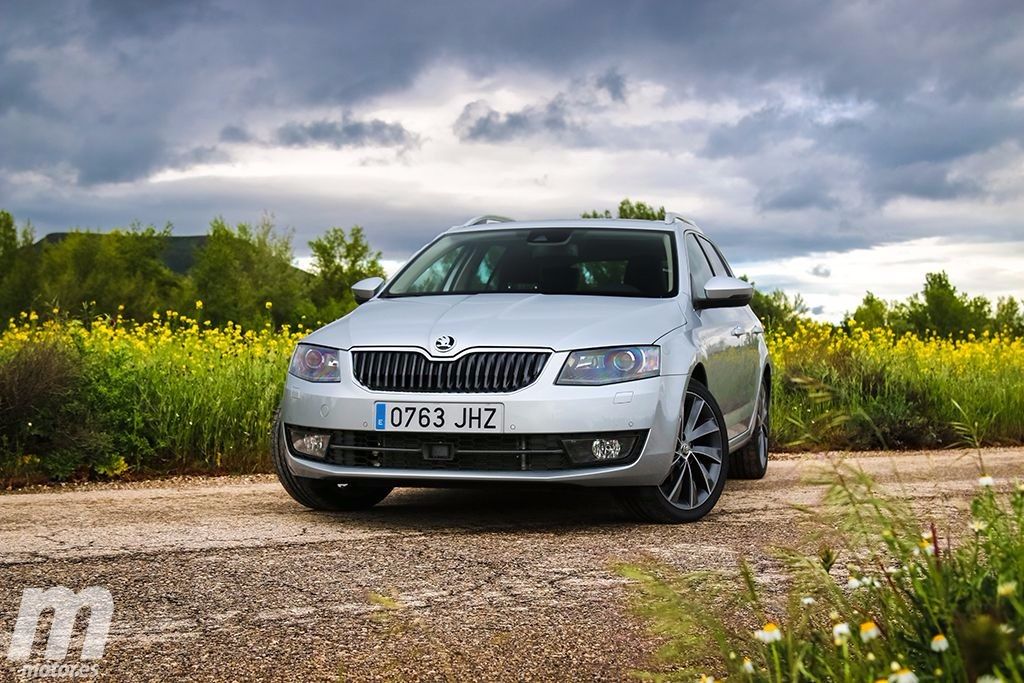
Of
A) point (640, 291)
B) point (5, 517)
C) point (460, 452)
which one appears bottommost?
point (5, 517)

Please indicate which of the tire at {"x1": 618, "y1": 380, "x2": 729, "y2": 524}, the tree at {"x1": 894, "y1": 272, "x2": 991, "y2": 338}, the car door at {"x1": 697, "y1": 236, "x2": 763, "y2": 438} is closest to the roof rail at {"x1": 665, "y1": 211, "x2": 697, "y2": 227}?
the car door at {"x1": 697, "y1": 236, "x2": 763, "y2": 438}

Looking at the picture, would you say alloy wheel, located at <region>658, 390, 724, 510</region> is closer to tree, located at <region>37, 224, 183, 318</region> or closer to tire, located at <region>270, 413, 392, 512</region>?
tire, located at <region>270, 413, 392, 512</region>

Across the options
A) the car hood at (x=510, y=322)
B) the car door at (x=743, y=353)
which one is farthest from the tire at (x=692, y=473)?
the car door at (x=743, y=353)

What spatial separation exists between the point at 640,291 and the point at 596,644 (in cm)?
350

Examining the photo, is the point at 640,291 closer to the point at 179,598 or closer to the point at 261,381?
the point at 179,598

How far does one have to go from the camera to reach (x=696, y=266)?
26.2 ft

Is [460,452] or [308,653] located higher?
[460,452]

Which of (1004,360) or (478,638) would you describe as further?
(1004,360)

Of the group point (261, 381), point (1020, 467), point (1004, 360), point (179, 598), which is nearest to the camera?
point (179, 598)

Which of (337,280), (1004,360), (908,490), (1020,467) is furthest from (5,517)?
(337,280)

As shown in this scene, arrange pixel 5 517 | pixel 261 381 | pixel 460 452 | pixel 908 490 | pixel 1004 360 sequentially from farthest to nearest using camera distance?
pixel 1004 360 < pixel 261 381 < pixel 908 490 < pixel 5 517 < pixel 460 452

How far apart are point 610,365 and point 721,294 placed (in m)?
1.29

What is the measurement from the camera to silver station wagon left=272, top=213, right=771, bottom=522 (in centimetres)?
619

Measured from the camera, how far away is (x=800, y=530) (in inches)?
247
